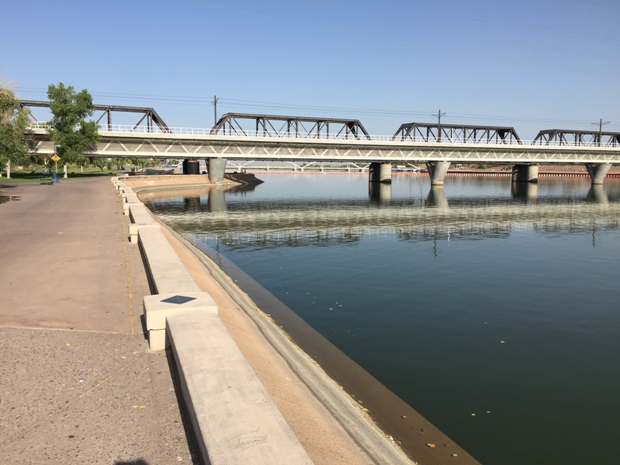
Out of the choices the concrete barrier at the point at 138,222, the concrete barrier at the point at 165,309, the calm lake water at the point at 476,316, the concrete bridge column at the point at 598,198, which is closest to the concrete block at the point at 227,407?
the concrete barrier at the point at 165,309

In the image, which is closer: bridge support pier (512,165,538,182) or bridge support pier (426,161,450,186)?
bridge support pier (426,161,450,186)

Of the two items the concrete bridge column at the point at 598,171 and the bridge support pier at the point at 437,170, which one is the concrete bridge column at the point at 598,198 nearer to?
the bridge support pier at the point at 437,170

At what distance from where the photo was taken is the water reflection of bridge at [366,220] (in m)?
33.0

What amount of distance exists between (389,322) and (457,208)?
141ft

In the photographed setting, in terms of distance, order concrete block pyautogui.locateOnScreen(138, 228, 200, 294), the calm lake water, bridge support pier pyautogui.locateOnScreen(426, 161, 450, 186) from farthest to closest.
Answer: bridge support pier pyautogui.locateOnScreen(426, 161, 450, 186) < concrete block pyautogui.locateOnScreen(138, 228, 200, 294) < the calm lake water

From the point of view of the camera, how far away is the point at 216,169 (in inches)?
3273

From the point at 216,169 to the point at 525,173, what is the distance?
233 ft

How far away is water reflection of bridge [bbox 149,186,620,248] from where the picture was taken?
3297 cm

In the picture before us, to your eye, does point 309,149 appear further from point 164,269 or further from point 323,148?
point 164,269

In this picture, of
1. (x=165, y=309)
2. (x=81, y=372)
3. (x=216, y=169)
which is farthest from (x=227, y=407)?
(x=216, y=169)

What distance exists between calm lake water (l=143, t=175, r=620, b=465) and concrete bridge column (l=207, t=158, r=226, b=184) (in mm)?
46819

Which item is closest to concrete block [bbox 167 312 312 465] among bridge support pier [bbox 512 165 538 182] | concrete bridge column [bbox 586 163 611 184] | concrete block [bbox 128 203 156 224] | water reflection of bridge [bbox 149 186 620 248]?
concrete block [bbox 128 203 156 224]

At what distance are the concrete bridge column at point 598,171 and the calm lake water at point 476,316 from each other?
259 ft

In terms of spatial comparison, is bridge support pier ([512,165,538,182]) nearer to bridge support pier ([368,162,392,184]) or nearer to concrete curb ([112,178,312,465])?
bridge support pier ([368,162,392,184])
